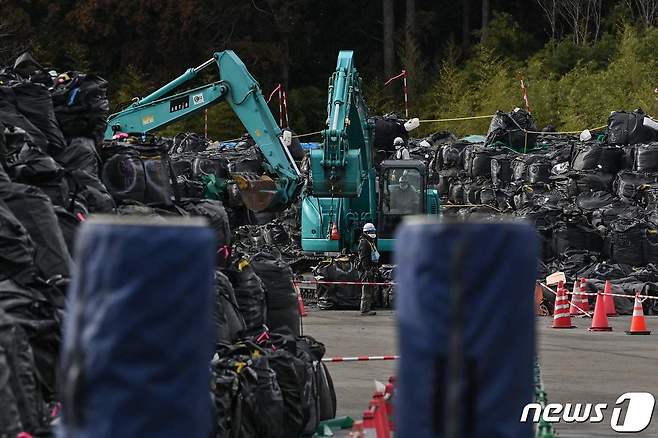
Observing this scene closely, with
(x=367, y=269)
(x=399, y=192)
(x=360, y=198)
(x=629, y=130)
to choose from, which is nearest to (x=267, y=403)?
(x=367, y=269)

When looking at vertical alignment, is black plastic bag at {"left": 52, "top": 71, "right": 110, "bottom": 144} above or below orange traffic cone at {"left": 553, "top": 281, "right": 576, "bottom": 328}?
above

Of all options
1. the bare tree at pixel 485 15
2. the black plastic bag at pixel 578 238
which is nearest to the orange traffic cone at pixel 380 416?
the black plastic bag at pixel 578 238

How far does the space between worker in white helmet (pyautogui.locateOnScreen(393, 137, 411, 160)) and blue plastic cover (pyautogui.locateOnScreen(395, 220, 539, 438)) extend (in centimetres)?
2561

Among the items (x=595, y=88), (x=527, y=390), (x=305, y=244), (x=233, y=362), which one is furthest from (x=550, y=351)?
(x=595, y=88)

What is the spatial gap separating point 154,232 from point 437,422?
0.96m

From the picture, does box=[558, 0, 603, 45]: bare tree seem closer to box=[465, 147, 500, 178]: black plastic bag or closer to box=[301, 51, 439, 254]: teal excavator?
box=[465, 147, 500, 178]: black plastic bag

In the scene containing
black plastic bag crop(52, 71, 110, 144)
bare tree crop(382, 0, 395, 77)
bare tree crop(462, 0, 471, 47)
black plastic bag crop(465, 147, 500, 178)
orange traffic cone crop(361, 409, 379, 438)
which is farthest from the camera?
bare tree crop(462, 0, 471, 47)

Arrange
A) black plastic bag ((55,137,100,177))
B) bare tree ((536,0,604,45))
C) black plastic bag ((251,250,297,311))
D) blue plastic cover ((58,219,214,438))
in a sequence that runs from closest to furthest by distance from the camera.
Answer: blue plastic cover ((58,219,214,438)), black plastic bag ((55,137,100,177)), black plastic bag ((251,250,297,311)), bare tree ((536,0,604,45))

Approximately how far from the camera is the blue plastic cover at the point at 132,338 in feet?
14.8

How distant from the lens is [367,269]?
80.2 ft

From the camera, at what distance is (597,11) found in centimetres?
5591

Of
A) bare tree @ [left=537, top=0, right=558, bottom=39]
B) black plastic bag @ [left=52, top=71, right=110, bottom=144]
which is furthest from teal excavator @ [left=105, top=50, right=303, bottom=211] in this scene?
bare tree @ [left=537, top=0, right=558, bottom=39]

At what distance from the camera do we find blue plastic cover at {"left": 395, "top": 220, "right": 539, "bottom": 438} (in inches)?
177

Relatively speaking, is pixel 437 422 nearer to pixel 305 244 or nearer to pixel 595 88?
pixel 305 244
